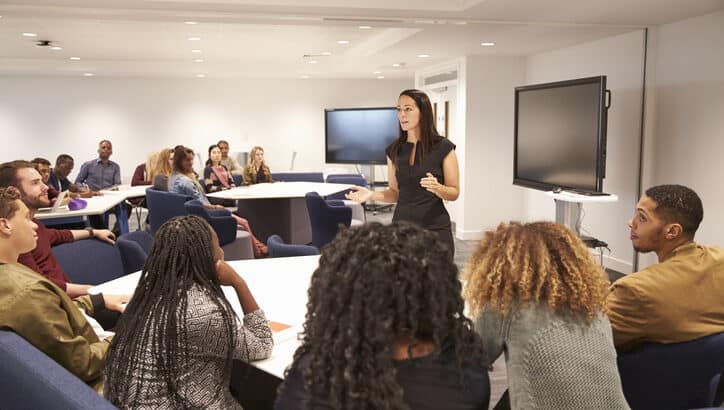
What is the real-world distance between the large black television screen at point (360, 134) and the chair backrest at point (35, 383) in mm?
9577

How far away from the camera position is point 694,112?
559 centimetres

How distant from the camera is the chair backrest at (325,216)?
5328mm

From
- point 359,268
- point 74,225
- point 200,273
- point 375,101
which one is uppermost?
point 375,101

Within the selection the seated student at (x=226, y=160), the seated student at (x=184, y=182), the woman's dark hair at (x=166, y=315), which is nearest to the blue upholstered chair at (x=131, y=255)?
the woman's dark hair at (x=166, y=315)

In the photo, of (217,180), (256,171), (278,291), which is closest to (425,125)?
(278,291)

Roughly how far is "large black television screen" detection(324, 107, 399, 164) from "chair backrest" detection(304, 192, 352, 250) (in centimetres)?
571

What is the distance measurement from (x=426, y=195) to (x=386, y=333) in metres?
2.27

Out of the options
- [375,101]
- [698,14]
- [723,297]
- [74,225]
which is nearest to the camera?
[723,297]

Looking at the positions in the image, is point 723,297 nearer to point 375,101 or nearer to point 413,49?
point 413,49

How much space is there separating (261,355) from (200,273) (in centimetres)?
33

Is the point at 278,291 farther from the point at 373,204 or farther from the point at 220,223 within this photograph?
the point at 373,204

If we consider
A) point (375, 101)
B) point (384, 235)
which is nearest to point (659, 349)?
point (384, 235)

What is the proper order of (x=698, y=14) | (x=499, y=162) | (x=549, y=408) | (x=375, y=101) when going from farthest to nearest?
1. (x=375, y=101)
2. (x=499, y=162)
3. (x=698, y=14)
4. (x=549, y=408)

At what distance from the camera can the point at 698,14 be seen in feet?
17.9
